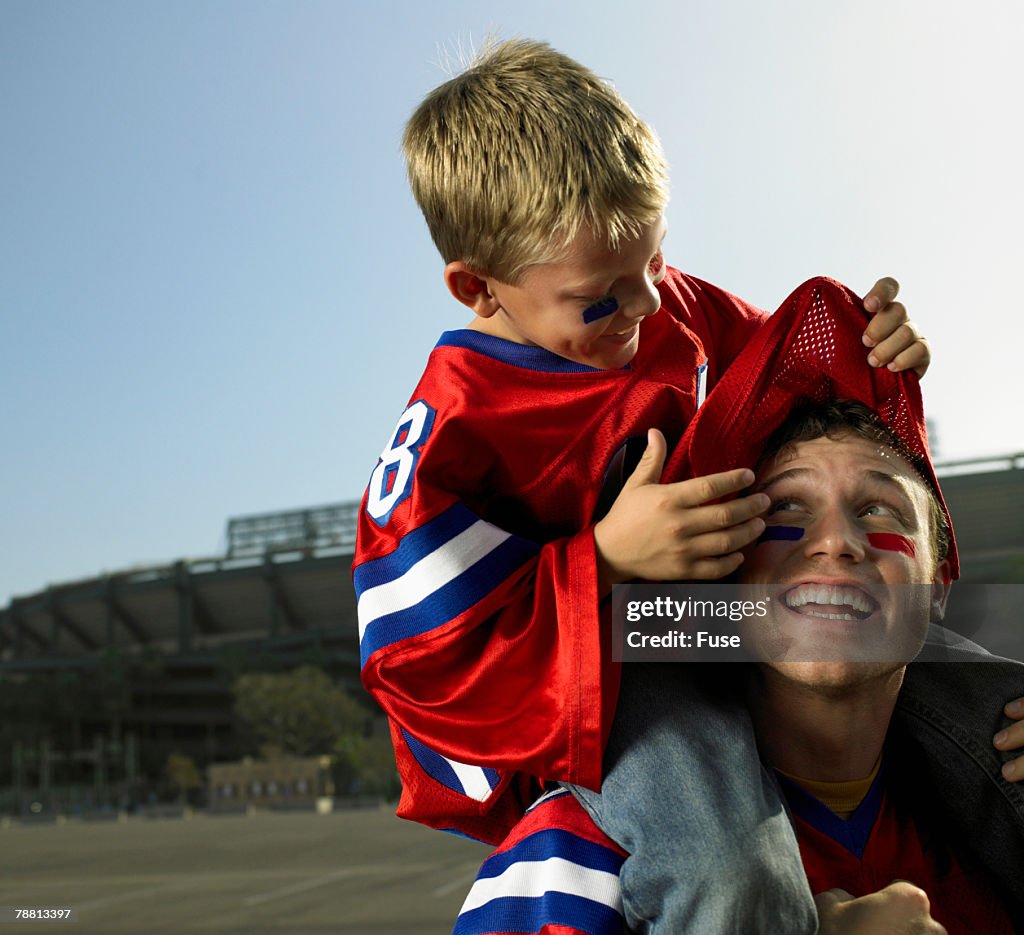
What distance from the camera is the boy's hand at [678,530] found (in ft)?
6.12

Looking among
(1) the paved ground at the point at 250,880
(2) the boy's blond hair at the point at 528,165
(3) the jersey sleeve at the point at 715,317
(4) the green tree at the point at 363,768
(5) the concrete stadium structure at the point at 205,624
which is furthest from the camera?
(5) the concrete stadium structure at the point at 205,624

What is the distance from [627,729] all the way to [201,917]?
10.4 meters

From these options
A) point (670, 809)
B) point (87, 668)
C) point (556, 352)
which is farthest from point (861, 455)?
point (87, 668)

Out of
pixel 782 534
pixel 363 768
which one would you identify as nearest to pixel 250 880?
pixel 782 534

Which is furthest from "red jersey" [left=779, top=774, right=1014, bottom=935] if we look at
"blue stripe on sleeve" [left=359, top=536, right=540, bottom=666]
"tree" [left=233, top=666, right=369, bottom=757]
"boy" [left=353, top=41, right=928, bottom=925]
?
"tree" [left=233, top=666, right=369, bottom=757]

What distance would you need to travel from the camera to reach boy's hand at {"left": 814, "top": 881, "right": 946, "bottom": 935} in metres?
1.83

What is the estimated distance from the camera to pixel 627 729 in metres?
1.91

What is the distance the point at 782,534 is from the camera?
209cm

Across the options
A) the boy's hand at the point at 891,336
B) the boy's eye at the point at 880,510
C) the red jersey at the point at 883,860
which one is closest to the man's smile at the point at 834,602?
the boy's eye at the point at 880,510

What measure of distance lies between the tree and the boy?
4353 centimetres

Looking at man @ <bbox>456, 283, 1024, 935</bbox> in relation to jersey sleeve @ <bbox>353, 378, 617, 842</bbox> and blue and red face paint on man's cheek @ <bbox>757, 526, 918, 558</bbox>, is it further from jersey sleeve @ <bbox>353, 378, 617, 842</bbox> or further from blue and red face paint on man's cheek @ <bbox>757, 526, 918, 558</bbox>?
jersey sleeve @ <bbox>353, 378, 617, 842</bbox>

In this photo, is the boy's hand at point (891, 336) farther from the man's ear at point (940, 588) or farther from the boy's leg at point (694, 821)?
the boy's leg at point (694, 821)

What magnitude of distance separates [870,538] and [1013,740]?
477 millimetres

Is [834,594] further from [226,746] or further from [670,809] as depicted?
[226,746]
